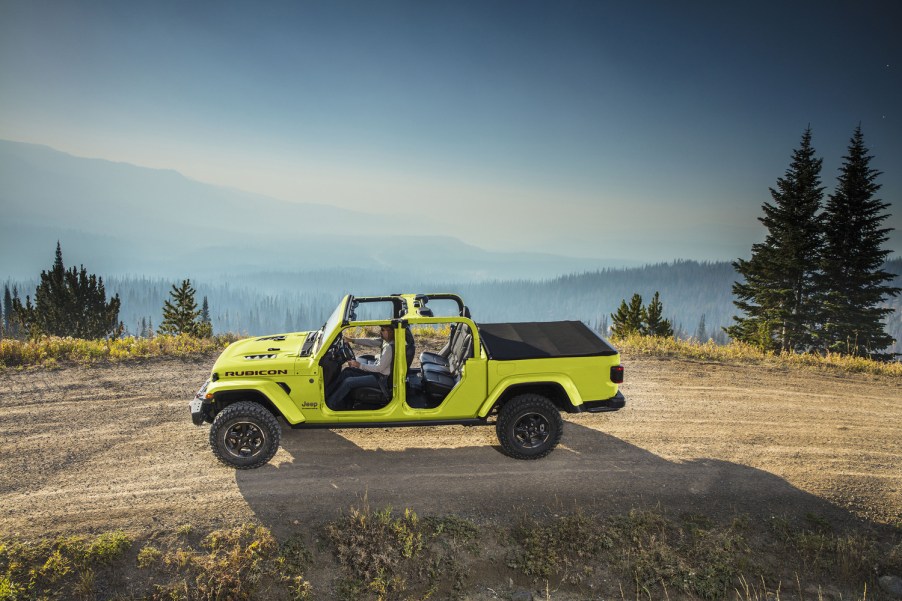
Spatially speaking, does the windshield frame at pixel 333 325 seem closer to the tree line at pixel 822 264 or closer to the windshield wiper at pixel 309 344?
the windshield wiper at pixel 309 344

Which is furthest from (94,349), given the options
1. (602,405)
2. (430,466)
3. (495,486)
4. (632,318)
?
(632,318)

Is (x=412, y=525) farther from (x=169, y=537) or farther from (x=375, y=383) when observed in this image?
(x=169, y=537)

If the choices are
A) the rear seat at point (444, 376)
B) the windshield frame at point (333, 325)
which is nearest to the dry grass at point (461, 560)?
the rear seat at point (444, 376)

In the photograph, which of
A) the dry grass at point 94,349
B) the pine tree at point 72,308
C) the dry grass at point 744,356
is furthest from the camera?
the pine tree at point 72,308

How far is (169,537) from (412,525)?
2.95 m

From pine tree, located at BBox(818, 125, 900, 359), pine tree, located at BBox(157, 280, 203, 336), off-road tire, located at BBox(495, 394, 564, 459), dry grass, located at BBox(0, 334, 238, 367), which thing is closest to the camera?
off-road tire, located at BBox(495, 394, 564, 459)

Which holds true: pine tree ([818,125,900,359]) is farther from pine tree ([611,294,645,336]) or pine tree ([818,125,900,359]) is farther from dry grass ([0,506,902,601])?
dry grass ([0,506,902,601])

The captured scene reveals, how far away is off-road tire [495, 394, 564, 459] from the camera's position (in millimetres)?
7531

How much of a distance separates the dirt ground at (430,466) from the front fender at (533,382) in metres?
1.07

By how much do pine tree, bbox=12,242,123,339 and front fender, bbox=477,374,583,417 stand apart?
8287cm

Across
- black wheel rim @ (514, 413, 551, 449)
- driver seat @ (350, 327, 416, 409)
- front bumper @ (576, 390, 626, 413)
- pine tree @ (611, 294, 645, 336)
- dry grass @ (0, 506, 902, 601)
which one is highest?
pine tree @ (611, 294, 645, 336)

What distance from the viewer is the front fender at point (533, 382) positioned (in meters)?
7.42

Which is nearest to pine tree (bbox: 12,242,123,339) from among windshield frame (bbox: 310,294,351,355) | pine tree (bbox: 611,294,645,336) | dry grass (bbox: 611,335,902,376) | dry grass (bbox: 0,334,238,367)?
pine tree (bbox: 611,294,645,336)

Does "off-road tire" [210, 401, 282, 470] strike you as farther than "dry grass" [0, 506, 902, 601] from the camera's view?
Yes
